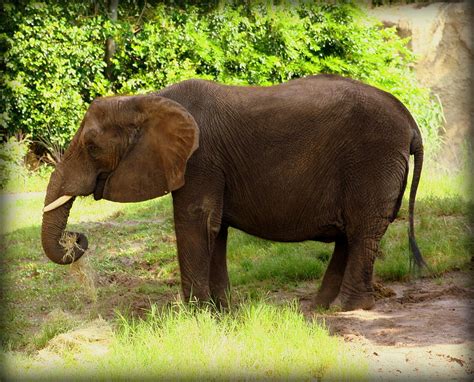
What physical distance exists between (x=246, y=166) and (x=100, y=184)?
122 cm

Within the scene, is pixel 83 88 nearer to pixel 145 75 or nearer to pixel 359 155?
pixel 145 75

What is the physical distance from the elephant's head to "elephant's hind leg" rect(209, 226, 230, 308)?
0.81 metres

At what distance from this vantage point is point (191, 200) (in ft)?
25.5

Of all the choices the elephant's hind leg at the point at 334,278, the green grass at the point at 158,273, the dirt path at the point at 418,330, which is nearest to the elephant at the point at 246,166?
the elephant's hind leg at the point at 334,278

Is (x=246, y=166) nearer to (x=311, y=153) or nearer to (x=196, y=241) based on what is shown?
(x=311, y=153)

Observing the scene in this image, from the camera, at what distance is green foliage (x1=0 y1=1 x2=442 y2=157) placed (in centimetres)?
1605

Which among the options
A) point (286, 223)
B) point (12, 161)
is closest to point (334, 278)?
point (286, 223)

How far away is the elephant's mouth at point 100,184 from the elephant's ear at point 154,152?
35 millimetres

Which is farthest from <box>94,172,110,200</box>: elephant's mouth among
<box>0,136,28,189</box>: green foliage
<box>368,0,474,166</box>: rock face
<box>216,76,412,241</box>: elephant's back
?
<box>368,0,474,166</box>: rock face

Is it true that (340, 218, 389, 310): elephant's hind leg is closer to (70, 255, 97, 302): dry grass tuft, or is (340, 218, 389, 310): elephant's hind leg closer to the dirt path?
the dirt path

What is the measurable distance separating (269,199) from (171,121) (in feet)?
3.56

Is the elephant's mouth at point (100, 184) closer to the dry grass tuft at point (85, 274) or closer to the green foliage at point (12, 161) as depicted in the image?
the dry grass tuft at point (85, 274)

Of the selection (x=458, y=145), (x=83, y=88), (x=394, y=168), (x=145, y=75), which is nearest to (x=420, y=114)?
(x=458, y=145)

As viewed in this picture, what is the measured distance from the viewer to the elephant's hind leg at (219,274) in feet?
27.4
